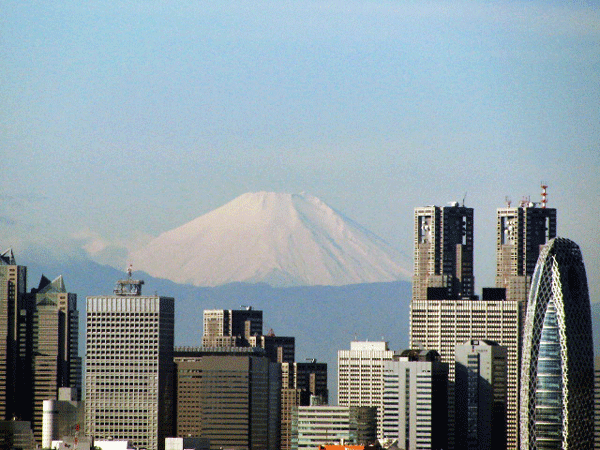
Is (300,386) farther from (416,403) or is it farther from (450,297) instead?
(416,403)

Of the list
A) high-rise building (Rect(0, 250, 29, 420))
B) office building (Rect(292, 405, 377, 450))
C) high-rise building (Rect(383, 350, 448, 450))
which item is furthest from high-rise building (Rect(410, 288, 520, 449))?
high-rise building (Rect(0, 250, 29, 420))

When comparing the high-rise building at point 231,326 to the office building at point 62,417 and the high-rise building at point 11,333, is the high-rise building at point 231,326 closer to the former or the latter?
the high-rise building at point 11,333

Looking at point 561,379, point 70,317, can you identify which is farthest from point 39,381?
point 561,379

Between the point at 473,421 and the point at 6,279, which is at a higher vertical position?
the point at 6,279

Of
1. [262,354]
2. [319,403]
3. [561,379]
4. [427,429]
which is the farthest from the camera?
[262,354]

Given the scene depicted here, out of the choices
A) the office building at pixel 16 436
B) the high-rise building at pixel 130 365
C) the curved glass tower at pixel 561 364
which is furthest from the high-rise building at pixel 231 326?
the curved glass tower at pixel 561 364

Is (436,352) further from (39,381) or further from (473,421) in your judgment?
(39,381)
